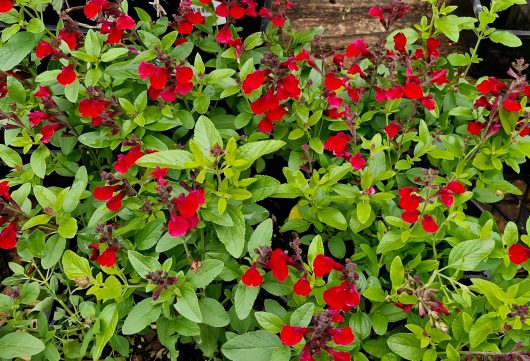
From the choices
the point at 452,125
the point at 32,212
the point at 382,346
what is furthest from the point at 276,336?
the point at 452,125

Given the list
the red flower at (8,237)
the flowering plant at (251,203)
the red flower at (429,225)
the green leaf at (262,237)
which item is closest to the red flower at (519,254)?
the flowering plant at (251,203)

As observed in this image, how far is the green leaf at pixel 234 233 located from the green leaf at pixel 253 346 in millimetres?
193

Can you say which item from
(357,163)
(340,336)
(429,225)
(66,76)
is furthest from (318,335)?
(66,76)

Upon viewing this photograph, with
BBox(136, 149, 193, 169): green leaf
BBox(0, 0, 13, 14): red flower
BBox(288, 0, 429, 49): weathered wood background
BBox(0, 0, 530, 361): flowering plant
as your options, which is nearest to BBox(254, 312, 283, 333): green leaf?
BBox(0, 0, 530, 361): flowering plant

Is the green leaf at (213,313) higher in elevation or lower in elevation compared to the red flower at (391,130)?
lower

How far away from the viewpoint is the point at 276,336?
124cm

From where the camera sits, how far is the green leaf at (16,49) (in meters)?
1.55

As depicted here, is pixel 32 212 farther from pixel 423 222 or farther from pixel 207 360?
pixel 423 222

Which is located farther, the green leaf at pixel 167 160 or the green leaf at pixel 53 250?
the green leaf at pixel 53 250

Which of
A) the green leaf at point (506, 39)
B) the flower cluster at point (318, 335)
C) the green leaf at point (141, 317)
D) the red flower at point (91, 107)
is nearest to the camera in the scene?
the flower cluster at point (318, 335)

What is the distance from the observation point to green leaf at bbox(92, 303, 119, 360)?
1214 mm

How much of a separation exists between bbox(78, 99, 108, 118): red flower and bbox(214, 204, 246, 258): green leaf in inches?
17.9

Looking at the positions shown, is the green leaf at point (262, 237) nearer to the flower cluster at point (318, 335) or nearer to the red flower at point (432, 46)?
the flower cluster at point (318, 335)

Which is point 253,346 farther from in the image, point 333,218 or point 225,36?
point 225,36
